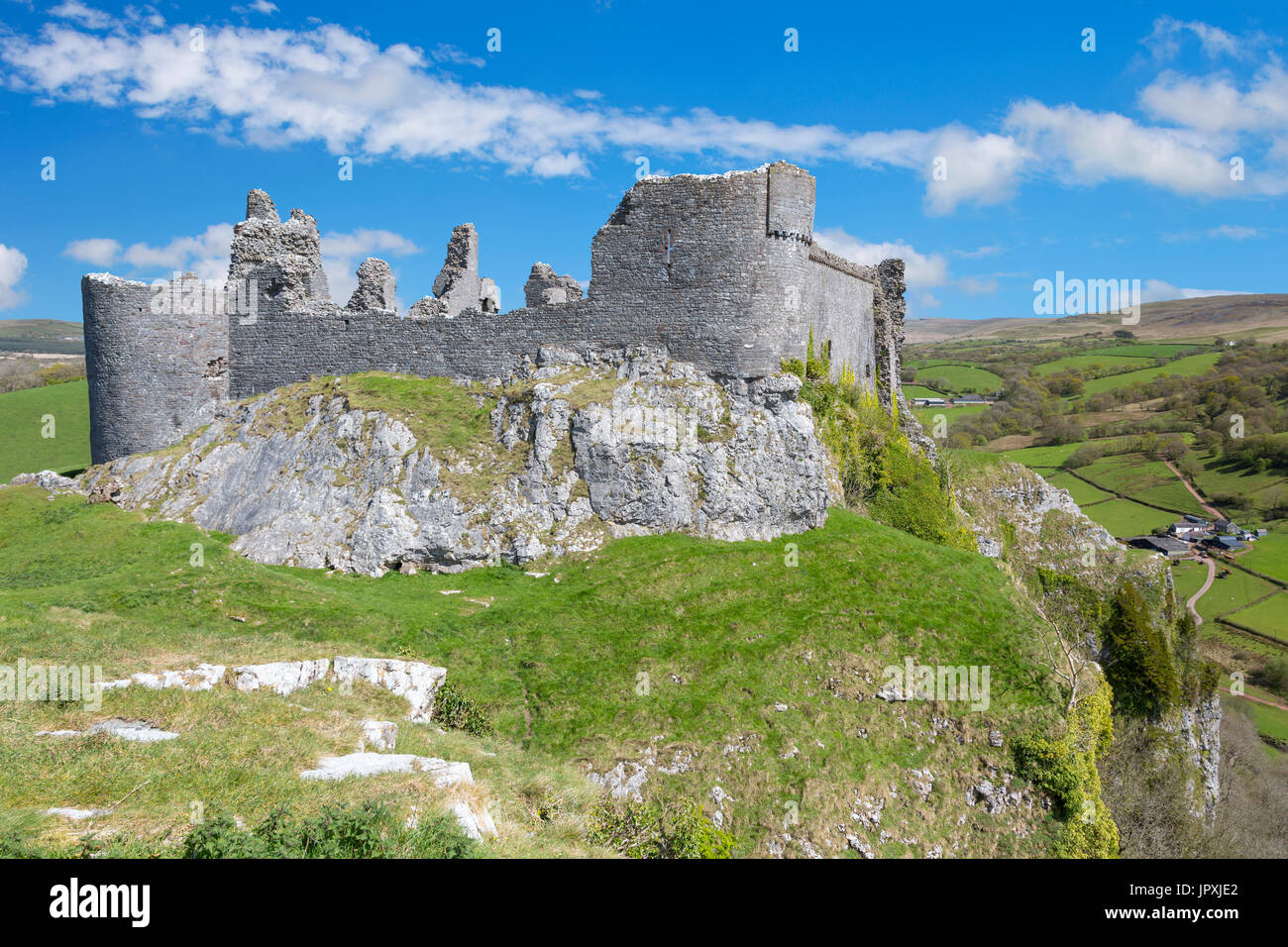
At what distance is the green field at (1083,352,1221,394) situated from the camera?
10369 centimetres

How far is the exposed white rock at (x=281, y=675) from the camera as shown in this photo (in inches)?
461

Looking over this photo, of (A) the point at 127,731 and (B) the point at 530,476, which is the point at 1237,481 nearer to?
(B) the point at 530,476

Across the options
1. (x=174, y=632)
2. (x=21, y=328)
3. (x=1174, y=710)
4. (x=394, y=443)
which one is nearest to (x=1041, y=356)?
(x=1174, y=710)

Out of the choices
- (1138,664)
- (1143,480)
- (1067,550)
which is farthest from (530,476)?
(1143,480)

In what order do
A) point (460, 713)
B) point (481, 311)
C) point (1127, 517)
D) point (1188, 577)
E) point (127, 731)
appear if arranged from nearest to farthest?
point (127, 731), point (460, 713), point (481, 311), point (1188, 577), point (1127, 517)

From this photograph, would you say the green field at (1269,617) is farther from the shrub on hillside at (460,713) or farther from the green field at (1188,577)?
the shrub on hillside at (460,713)

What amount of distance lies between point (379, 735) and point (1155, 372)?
124m

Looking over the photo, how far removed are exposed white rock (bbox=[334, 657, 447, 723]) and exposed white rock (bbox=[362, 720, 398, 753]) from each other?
1.78 m

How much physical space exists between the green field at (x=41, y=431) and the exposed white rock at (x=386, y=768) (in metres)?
32.7

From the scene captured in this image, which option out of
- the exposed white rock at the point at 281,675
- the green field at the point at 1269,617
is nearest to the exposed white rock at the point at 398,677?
the exposed white rock at the point at 281,675

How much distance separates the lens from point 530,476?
20922 millimetres

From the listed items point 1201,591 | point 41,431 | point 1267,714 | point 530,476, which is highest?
point 41,431

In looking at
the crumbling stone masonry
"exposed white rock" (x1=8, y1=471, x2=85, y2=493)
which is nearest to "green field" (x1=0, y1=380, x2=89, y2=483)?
"exposed white rock" (x1=8, y1=471, x2=85, y2=493)

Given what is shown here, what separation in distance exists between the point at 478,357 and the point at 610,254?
17.4ft
